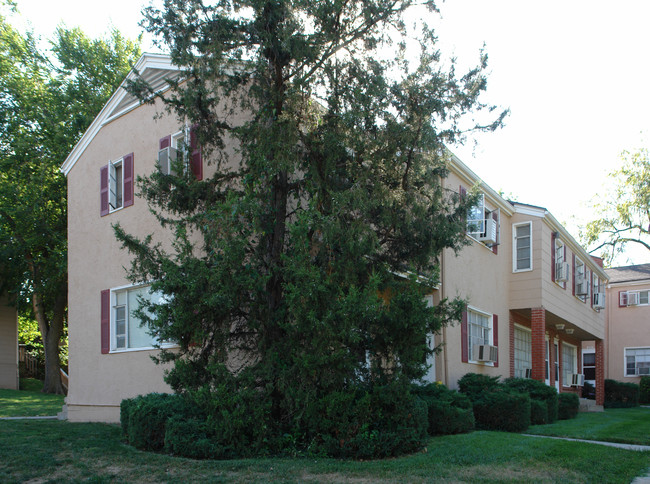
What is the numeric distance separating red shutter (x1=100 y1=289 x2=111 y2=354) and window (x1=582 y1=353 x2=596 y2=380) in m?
27.1

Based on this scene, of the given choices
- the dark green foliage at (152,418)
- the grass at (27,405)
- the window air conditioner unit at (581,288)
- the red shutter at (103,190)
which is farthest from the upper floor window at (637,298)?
the dark green foliage at (152,418)

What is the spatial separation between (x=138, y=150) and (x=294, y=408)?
737 cm

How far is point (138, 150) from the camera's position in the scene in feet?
43.1

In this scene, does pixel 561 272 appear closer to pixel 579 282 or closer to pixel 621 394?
pixel 579 282

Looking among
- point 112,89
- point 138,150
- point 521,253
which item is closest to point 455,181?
point 521,253

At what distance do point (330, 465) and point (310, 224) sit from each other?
3.08 metres

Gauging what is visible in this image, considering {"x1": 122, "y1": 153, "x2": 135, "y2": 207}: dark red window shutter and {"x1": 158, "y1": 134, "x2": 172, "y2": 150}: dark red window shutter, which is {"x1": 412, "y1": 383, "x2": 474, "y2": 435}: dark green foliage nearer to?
{"x1": 158, "y1": 134, "x2": 172, "y2": 150}: dark red window shutter

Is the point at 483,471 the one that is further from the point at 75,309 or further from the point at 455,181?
the point at 75,309

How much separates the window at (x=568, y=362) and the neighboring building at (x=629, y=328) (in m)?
5.46

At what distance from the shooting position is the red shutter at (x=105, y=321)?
13141 mm

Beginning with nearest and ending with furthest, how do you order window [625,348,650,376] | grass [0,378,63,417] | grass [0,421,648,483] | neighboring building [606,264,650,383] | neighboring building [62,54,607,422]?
grass [0,421,648,483]
neighboring building [62,54,607,422]
grass [0,378,63,417]
window [625,348,650,376]
neighboring building [606,264,650,383]

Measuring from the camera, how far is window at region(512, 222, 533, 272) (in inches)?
717

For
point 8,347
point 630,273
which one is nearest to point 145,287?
point 8,347

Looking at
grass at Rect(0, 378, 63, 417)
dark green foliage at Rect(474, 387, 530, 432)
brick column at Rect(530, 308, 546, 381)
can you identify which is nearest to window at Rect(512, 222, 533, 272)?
brick column at Rect(530, 308, 546, 381)
